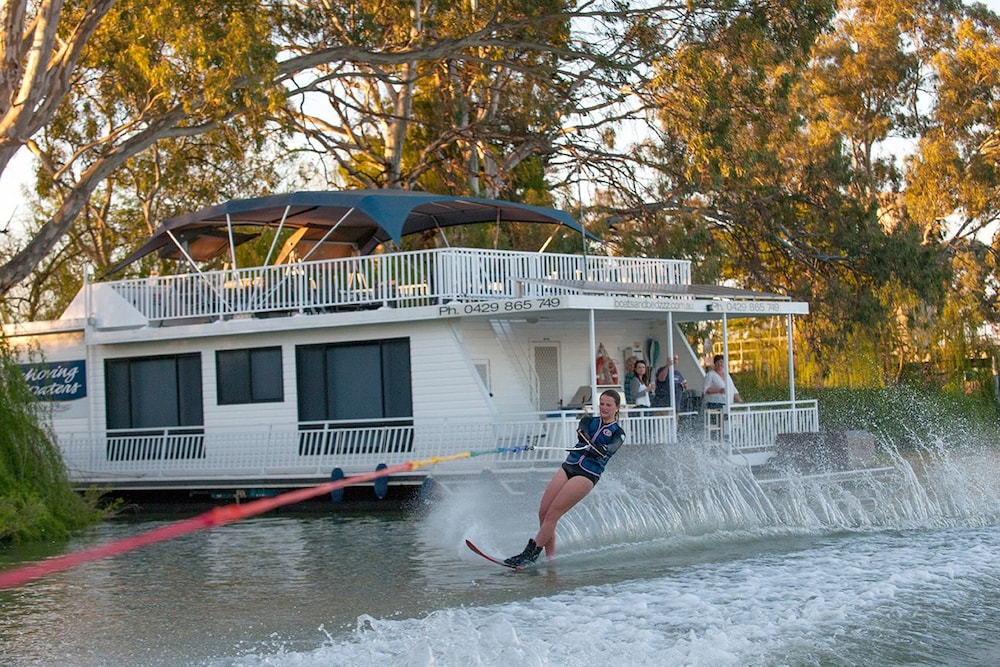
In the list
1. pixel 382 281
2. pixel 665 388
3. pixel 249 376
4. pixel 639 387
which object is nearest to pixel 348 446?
pixel 249 376

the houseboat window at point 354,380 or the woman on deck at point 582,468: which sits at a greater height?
the houseboat window at point 354,380

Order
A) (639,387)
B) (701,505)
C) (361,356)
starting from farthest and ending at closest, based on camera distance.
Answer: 1. (361,356)
2. (639,387)
3. (701,505)

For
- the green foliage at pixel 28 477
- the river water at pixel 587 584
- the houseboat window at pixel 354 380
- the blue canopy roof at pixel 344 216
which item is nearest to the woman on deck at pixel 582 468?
the river water at pixel 587 584

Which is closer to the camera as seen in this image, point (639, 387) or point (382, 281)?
point (639, 387)

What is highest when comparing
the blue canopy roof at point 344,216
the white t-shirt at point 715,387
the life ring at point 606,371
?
the blue canopy roof at point 344,216

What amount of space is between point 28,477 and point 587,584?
1054 centimetres

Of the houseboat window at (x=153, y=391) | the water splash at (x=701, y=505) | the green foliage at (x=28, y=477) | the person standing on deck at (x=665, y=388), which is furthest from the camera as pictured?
the houseboat window at (x=153, y=391)

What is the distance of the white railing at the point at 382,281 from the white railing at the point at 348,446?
213 centimetres

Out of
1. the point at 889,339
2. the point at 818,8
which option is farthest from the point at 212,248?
the point at 889,339

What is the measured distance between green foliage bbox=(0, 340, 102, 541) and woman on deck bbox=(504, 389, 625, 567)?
8515 mm

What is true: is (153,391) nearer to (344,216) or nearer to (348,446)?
(348,446)

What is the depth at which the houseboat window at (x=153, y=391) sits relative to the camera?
2383cm

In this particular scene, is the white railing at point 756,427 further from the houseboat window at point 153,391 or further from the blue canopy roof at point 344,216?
the houseboat window at point 153,391

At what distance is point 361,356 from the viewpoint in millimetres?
21984
